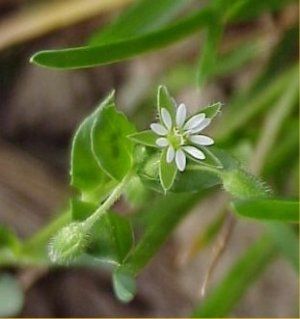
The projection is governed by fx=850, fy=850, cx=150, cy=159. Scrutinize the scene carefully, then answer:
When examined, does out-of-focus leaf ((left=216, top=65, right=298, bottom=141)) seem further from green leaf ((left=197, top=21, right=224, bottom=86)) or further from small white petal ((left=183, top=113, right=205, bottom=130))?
small white petal ((left=183, top=113, right=205, bottom=130))

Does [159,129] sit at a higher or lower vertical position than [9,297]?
higher

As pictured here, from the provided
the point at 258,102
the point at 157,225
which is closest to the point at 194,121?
the point at 157,225

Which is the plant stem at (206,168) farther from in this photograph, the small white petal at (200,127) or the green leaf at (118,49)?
the green leaf at (118,49)

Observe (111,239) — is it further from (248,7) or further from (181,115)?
(248,7)

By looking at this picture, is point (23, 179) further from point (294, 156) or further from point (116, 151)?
point (116, 151)

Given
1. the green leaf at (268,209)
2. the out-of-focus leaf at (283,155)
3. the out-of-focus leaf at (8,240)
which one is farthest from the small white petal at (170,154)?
the out-of-focus leaf at (283,155)

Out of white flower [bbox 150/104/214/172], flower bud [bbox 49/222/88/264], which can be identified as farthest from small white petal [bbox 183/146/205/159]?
flower bud [bbox 49/222/88/264]
